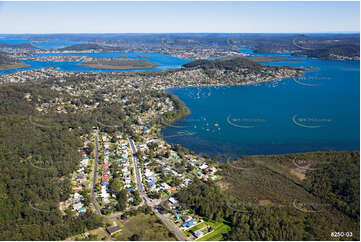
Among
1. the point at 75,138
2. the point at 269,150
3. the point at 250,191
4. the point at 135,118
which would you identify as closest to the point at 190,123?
the point at 135,118

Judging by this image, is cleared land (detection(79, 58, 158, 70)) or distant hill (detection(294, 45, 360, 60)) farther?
distant hill (detection(294, 45, 360, 60))

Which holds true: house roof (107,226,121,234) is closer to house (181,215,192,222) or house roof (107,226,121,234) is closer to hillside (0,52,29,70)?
house (181,215,192,222)

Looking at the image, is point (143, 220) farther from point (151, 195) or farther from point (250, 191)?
point (250, 191)

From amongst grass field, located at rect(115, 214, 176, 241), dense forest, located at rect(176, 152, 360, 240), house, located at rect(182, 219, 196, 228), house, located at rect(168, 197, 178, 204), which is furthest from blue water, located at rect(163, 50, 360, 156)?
grass field, located at rect(115, 214, 176, 241)

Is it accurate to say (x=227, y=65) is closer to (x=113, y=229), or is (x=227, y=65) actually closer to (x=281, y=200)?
(x=281, y=200)

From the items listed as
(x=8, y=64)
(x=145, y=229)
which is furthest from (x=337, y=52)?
(x=8, y=64)

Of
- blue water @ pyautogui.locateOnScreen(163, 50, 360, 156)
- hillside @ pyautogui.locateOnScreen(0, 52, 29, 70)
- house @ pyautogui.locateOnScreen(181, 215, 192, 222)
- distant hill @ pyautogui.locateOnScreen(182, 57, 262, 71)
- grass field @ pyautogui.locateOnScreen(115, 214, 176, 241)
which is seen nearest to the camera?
grass field @ pyautogui.locateOnScreen(115, 214, 176, 241)

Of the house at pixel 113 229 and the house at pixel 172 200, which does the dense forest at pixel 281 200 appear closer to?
the house at pixel 172 200
